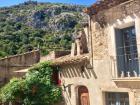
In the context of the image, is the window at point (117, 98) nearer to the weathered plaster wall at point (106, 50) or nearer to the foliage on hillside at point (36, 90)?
the weathered plaster wall at point (106, 50)

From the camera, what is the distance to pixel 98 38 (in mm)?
13289

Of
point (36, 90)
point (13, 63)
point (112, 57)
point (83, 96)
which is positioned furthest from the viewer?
point (13, 63)

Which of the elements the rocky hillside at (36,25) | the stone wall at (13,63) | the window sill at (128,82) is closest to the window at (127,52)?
Answer: the window sill at (128,82)

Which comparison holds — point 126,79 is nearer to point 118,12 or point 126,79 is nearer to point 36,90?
point 118,12

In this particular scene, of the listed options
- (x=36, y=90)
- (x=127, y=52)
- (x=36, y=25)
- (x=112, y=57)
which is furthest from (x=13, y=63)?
(x=36, y=25)

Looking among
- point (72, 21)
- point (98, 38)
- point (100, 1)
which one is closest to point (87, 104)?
point (98, 38)

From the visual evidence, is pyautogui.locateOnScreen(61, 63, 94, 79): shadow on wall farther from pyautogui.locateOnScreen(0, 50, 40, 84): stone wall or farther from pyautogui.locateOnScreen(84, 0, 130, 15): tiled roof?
pyautogui.locateOnScreen(0, 50, 40, 84): stone wall

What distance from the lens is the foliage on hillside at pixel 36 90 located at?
17062 mm

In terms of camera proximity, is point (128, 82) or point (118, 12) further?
point (118, 12)

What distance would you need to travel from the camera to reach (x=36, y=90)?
17.4 metres

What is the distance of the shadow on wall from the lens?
1408 centimetres

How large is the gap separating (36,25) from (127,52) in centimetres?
8107

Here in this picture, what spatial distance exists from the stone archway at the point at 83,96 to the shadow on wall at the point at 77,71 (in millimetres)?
736

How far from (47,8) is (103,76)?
307 ft
